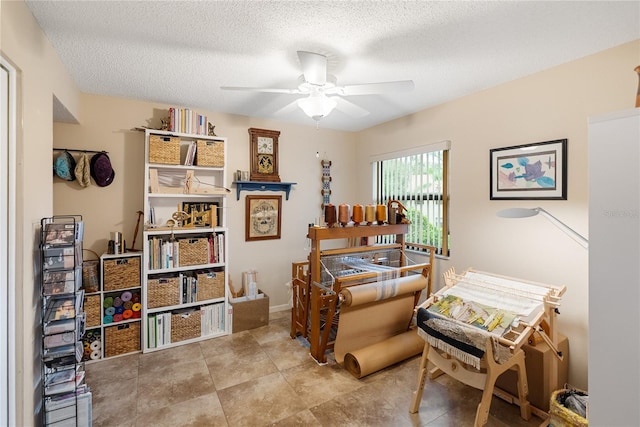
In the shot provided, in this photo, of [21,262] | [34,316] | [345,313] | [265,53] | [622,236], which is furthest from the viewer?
[345,313]

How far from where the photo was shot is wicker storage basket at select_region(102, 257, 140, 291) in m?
2.77

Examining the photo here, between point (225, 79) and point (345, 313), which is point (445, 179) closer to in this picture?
point (345, 313)

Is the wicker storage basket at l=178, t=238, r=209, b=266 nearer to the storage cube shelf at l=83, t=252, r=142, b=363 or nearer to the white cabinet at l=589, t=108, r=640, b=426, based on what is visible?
the storage cube shelf at l=83, t=252, r=142, b=363

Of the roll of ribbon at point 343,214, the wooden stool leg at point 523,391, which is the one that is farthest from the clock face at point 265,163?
the wooden stool leg at point 523,391

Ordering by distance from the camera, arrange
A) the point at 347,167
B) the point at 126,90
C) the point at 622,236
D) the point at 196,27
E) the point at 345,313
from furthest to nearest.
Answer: the point at 347,167, the point at 126,90, the point at 345,313, the point at 196,27, the point at 622,236

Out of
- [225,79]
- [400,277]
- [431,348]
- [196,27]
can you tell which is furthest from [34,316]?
[400,277]

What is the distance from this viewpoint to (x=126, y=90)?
2.85 meters

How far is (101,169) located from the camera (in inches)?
114

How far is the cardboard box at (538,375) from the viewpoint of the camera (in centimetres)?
205

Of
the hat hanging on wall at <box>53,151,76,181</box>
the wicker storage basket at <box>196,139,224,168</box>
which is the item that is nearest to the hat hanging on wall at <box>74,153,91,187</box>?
the hat hanging on wall at <box>53,151,76,181</box>

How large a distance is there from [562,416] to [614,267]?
1.37 metres

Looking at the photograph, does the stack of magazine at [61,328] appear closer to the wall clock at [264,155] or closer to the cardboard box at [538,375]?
the wall clock at [264,155]

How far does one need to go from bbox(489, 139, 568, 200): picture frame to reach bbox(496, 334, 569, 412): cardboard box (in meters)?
1.14

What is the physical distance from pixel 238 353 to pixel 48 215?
75.1 inches
